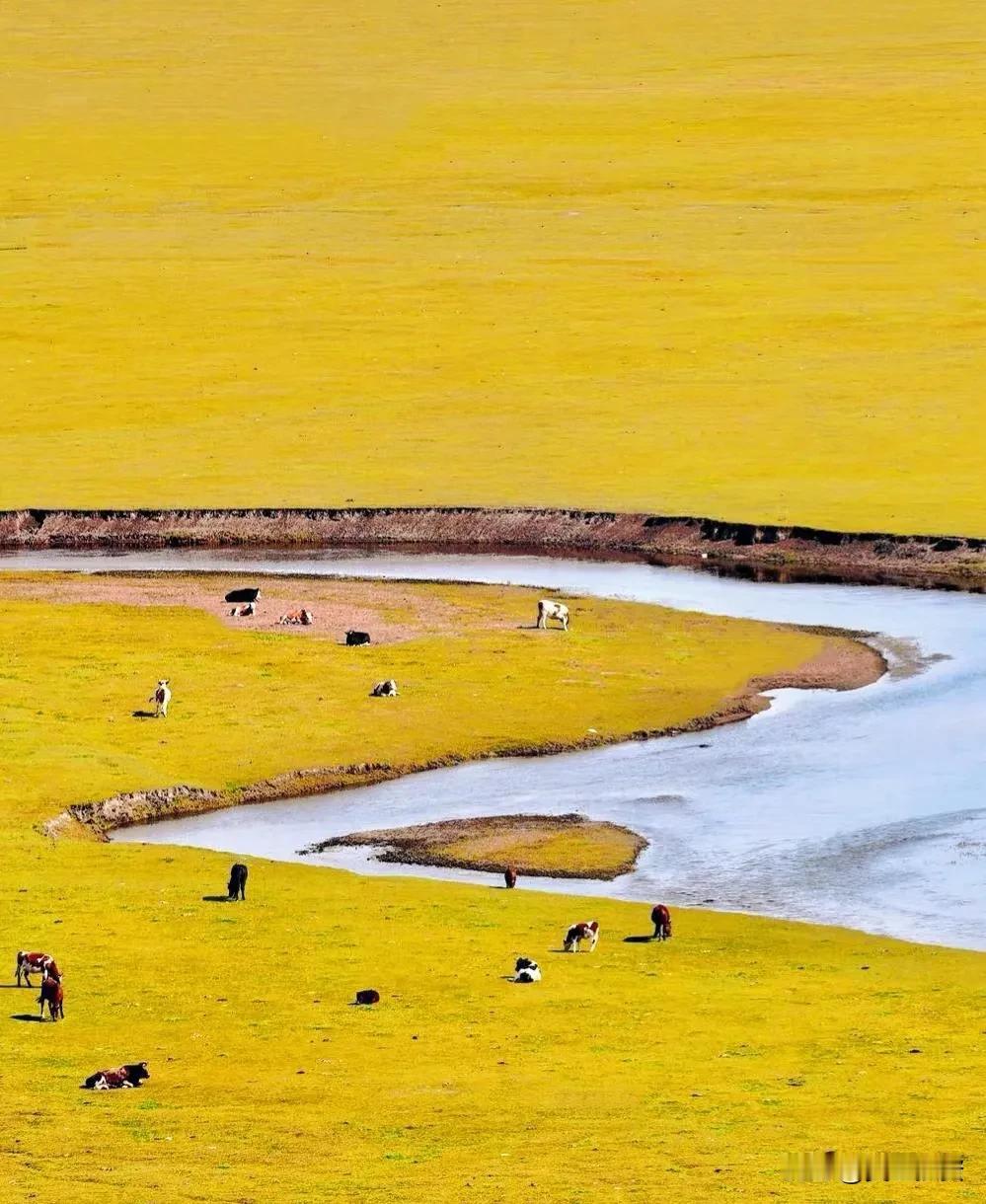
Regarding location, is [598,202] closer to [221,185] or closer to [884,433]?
[221,185]

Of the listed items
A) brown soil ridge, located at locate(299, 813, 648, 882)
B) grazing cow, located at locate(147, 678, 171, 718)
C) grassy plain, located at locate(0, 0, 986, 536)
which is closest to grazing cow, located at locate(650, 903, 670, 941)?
brown soil ridge, located at locate(299, 813, 648, 882)

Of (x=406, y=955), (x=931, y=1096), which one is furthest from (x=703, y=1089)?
(x=406, y=955)

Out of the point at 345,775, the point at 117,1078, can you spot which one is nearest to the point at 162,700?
the point at 345,775

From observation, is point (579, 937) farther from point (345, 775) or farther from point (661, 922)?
point (345, 775)

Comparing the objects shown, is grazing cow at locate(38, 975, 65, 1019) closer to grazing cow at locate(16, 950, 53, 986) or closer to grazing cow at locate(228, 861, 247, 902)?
grazing cow at locate(16, 950, 53, 986)

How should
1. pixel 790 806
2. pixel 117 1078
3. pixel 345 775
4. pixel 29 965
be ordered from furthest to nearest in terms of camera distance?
pixel 345 775
pixel 790 806
pixel 29 965
pixel 117 1078

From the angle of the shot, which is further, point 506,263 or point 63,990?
point 506,263
